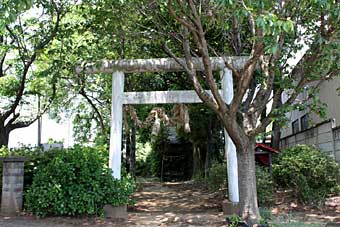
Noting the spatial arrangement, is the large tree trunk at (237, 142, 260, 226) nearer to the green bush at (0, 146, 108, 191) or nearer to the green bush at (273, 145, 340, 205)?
the green bush at (273, 145, 340, 205)

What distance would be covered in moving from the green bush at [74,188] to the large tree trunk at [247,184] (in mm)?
2959

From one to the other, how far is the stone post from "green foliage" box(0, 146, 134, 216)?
0.21 m

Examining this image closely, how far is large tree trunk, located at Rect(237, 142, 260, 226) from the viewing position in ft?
23.5

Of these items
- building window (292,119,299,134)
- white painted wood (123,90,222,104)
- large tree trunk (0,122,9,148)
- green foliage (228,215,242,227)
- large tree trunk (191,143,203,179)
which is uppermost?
building window (292,119,299,134)

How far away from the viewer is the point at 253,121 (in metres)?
7.39

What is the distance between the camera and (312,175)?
31.6 feet

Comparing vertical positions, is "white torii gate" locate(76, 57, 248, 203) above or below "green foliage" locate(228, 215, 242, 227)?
above

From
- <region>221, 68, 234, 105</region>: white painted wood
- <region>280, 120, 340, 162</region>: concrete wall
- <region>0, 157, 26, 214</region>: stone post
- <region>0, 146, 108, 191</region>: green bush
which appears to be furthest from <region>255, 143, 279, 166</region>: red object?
<region>0, 157, 26, 214</region>: stone post

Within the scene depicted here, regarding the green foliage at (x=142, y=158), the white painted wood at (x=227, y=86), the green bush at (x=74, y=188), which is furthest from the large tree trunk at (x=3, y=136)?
the green foliage at (x=142, y=158)

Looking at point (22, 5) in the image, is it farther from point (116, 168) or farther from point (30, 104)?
point (30, 104)

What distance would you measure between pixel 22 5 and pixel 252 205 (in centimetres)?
510

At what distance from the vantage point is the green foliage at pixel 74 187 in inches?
335

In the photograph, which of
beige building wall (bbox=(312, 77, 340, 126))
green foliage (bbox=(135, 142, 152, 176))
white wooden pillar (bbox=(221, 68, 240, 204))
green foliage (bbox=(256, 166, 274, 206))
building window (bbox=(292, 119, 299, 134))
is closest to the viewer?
white wooden pillar (bbox=(221, 68, 240, 204))

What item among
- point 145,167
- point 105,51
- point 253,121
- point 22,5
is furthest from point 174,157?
point 22,5
